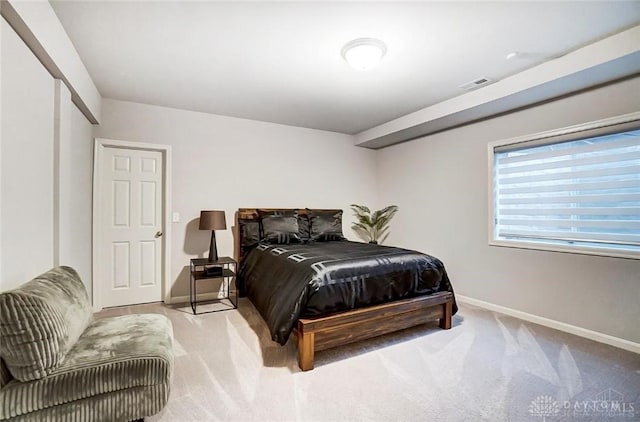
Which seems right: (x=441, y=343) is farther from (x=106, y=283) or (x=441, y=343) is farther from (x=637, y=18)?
(x=106, y=283)

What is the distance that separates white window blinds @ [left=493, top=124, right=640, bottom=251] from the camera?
2.50 metres

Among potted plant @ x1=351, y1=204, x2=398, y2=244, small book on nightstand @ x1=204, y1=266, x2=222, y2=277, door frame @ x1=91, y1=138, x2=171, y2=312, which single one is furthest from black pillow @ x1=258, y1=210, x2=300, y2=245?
potted plant @ x1=351, y1=204, x2=398, y2=244

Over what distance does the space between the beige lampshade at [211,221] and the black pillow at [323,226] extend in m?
1.29

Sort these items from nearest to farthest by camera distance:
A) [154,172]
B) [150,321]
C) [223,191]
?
[150,321], [154,172], [223,191]

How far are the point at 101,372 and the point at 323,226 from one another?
3151mm

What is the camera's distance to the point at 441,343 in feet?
8.44

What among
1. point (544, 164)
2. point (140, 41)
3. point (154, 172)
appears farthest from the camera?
point (154, 172)

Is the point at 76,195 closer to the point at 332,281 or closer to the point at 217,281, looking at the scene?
the point at 217,281

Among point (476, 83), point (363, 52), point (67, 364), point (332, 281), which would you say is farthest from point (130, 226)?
point (476, 83)

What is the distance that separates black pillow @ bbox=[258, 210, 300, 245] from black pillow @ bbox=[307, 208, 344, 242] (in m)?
0.31

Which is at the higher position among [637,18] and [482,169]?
[637,18]

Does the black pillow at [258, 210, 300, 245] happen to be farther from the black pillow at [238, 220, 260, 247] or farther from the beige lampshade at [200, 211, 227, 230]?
the beige lampshade at [200, 211, 227, 230]

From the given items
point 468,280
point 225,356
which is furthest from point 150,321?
point 468,280

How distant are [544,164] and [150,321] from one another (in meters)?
3.92
